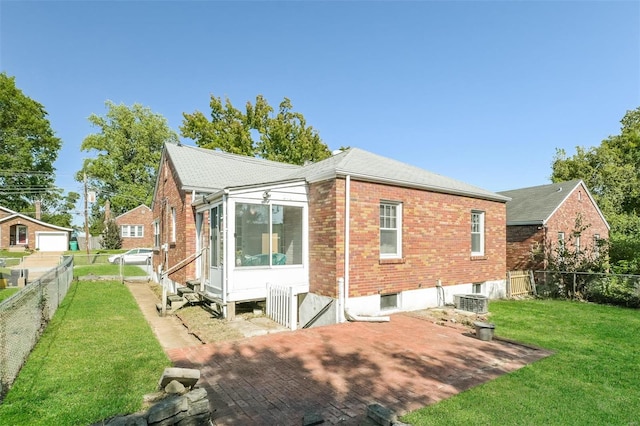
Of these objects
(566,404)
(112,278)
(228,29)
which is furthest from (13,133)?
(566,404)

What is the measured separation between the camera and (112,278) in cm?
1822

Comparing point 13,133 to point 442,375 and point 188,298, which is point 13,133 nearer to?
point 188,298

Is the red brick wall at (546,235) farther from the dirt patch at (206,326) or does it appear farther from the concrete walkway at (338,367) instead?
the dirt patch at (206,326)

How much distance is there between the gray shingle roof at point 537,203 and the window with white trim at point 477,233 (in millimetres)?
5877

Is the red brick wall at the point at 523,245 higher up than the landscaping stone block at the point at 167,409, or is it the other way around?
the red brick wall at the point at 523,245

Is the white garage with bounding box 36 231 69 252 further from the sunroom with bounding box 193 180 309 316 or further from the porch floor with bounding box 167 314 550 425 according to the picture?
the porch floor with bounding box 167 314 550 425

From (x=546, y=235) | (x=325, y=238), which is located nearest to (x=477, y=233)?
(x=546, y=235)

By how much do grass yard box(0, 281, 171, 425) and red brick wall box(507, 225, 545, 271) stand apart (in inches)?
696

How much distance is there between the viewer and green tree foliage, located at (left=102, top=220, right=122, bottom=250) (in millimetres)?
38312

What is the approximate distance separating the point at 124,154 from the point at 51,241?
13777mm

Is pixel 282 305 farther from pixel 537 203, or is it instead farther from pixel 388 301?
pixel 537 203

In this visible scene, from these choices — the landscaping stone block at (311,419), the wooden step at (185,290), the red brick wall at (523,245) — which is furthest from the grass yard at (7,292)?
the red brick wall at (523,245)

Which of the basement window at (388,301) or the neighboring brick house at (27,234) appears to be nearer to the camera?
the basement window at (388,301)

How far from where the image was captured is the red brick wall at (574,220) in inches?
717
